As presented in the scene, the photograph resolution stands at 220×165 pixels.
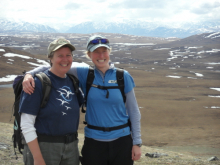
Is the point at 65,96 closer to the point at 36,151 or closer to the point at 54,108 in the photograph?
the point at 54,108

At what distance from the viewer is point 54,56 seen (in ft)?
10.8

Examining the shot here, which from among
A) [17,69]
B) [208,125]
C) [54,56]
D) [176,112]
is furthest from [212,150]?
[17,69]

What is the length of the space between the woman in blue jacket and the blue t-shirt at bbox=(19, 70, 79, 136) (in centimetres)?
35

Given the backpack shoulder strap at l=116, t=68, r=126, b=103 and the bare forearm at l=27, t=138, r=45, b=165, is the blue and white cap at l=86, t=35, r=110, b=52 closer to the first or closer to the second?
the backpack shoulder strap at l=116, t=68, r=126, b=103

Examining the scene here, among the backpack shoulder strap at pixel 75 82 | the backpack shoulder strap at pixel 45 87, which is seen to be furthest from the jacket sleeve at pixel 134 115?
the backpack shoulder strap at pixel 45 87

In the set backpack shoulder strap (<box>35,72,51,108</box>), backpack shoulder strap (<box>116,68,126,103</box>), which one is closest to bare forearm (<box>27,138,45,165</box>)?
backpack shoulder strap (<box>35,72,51,108</box>)

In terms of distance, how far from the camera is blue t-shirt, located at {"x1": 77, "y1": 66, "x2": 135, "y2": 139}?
11.4ft

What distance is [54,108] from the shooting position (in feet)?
10.2

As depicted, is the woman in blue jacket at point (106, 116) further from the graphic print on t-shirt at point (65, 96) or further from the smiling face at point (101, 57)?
the graphic print on t-shirt at point (65, 96)

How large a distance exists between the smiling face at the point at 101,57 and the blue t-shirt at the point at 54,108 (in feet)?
2.03

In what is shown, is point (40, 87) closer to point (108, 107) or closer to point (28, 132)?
point (28, 132)

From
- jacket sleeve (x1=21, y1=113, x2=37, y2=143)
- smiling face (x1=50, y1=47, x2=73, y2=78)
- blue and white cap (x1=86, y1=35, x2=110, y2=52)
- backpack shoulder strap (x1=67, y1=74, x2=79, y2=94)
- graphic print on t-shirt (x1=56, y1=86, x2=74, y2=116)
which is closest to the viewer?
jacket sleeve (x1=21, y1=113, x2=37, y2=143)

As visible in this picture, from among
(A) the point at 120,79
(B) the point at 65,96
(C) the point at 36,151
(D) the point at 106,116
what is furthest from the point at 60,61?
(C) the point at 36,151

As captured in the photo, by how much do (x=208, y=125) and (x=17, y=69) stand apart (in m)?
42.8
